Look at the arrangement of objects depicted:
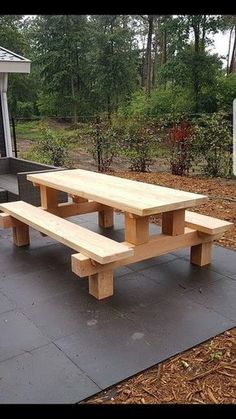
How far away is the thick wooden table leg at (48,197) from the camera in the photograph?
4.16 metres

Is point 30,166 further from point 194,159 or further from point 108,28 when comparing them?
Result: point 108,28

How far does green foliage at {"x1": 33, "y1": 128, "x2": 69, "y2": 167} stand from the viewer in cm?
839

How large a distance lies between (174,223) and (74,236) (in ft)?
2.70

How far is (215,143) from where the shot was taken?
23.6 ft

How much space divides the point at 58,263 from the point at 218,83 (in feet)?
52.7

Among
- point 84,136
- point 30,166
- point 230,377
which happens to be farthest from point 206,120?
point 230,377

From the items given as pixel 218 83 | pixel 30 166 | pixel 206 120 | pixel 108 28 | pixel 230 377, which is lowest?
pixel 230 377

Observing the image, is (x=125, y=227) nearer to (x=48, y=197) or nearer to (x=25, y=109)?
(x=48, y=197)

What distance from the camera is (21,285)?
10.2 ft

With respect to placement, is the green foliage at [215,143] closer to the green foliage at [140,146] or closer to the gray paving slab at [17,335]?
the green foliage at [140,146]

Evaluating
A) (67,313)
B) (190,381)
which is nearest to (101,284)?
(67,313)

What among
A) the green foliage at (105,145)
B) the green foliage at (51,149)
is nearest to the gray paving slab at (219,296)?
the green foliage at (105,145)

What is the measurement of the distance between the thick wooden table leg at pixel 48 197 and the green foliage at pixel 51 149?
170 inches
